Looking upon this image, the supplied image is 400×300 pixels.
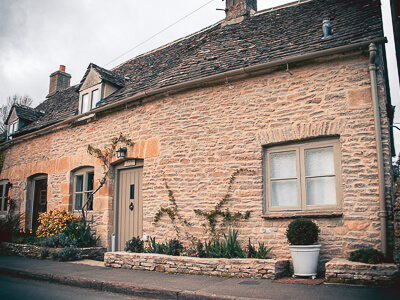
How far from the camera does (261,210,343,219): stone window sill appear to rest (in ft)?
19.9

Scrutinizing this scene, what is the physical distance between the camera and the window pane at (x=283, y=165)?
6.87m

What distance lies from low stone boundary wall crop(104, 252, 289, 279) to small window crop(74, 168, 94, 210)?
3457 mm

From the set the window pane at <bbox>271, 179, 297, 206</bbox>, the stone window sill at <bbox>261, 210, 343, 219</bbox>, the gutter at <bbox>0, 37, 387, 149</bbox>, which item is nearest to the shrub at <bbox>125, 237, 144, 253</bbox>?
the stone window sill at <bbox>261, 210, 343, 219</bbox>

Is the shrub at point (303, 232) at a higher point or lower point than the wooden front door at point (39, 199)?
lower

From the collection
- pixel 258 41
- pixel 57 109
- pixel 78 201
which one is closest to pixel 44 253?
pixel 78 201

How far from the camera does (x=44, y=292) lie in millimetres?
5680

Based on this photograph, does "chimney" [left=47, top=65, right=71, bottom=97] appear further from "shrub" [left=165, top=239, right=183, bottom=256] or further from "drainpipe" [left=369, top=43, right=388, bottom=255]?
"drainpipe" [left=369, top=43, right=388, bottom=255]

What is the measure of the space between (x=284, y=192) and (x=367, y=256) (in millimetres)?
1940

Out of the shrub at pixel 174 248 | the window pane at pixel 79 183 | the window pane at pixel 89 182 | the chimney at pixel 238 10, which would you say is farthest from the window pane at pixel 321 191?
the window pane at pixel 79 183

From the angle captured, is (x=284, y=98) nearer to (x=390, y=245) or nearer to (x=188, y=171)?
(x=188, y=171)

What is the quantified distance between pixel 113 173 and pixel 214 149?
3598 millimetres

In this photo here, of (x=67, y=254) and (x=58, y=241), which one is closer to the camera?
(x=67, y=254)

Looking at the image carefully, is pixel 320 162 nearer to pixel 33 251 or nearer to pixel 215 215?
pixel 215 215

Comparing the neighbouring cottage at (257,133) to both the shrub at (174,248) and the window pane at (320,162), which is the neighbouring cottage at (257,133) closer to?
the window pane at (320,162)
